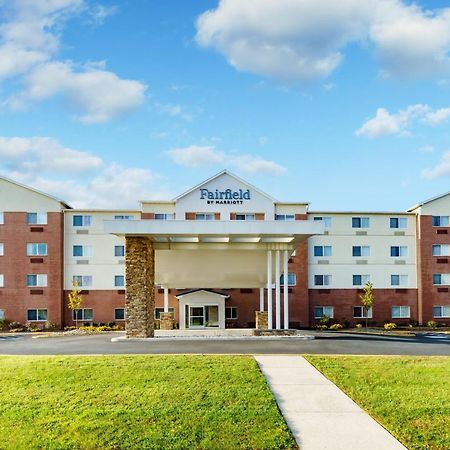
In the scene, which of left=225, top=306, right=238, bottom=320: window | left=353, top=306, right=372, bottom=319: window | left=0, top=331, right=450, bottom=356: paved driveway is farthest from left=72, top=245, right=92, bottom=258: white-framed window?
left=353, top=306, right=372, bottom=319: window

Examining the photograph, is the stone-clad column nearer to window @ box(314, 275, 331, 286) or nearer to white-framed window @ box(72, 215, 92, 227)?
white-framed window @ box(72, 215, 92, 227)

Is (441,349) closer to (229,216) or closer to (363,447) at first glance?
(363,447)

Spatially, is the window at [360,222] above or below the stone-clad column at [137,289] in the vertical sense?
above

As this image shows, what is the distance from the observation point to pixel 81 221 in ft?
139

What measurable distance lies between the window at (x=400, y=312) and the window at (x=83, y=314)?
75.9 feet

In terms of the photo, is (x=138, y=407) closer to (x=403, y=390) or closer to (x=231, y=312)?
(x=403, y=390)

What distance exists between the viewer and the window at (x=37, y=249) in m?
41.7

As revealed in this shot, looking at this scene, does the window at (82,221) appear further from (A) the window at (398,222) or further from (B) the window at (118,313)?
(A) the window at (398,222)

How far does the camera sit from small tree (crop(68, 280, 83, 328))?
40906 millimetres

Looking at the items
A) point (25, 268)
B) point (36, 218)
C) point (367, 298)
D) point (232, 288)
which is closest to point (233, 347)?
point (232, 288)

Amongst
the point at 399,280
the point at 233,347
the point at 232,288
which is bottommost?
the point at 233,347

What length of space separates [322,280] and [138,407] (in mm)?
34450

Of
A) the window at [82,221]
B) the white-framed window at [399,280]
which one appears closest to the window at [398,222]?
the white-framed window at [399,280]

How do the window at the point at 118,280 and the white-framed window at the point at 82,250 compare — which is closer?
the white-framed window at the point at 82,250
